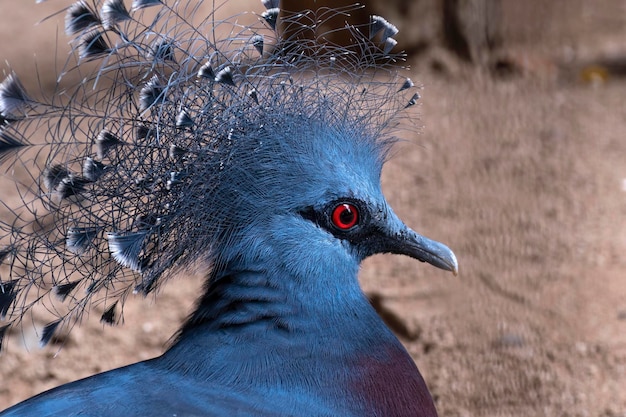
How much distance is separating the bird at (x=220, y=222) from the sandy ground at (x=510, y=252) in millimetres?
1310

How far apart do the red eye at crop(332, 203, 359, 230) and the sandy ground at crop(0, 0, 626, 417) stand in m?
1.44

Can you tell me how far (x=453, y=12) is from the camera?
6070mm

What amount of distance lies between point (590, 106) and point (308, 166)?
4.46 m

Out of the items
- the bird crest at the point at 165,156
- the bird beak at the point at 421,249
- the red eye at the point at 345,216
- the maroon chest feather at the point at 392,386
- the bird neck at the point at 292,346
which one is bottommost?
the maroon chest feather at the point at 392,386

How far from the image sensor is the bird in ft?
6.54

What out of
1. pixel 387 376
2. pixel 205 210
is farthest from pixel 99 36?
pixel 387 376

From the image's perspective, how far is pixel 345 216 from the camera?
2.13 metres

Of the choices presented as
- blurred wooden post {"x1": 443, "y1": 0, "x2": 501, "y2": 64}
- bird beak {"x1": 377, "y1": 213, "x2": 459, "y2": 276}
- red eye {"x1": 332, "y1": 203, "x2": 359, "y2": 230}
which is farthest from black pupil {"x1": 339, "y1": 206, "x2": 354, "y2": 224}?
blurred wooden post {"x1": 443, "y1": 0, "x2": 501, "y2": 64}

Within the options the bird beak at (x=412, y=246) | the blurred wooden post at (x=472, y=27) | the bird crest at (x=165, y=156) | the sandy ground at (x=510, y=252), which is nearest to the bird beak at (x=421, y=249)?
the bird beak at (x=412, y=246)

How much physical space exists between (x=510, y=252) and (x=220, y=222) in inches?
103

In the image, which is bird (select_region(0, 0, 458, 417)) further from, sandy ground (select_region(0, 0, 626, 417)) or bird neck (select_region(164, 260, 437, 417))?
sandy ground (select_region(0, 0, 626, 417))

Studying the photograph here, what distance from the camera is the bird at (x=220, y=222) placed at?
199 cm

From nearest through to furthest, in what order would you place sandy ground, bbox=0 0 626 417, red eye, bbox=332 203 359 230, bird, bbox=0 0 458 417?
bird, bbox=0 0 458 417, red eye, bbox=332 203 359 230, sandy ground, bbox=0 0 626 417

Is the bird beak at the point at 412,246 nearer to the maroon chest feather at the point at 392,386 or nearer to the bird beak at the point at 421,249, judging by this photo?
the bird beak at the point at 421,249
